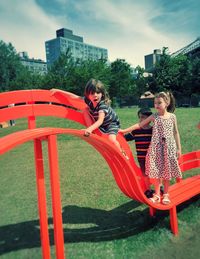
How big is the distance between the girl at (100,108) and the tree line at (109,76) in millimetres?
39254

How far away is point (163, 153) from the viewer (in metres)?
3.95

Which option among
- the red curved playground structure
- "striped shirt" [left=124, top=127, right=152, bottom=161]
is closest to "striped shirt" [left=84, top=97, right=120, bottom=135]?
the red curved playground structure

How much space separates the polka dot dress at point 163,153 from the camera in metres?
3.92

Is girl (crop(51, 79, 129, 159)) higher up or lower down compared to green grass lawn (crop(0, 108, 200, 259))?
higher up

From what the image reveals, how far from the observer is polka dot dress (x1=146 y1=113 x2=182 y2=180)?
3.92m

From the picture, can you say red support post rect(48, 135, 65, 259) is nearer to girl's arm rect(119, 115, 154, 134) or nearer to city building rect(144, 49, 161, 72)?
girl's arm rect(119, 115, 154, 134)

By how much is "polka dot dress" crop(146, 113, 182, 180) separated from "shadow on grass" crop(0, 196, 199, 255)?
831mm

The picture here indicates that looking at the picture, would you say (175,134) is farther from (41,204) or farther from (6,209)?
(6,209)

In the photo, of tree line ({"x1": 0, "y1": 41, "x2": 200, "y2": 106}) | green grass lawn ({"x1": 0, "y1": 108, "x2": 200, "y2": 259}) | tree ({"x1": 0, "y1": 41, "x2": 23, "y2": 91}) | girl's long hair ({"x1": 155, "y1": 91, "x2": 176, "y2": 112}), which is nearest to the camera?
green grass lawn ({"x1": 0, "y1": 108, "x2": 200, "y2": 259})

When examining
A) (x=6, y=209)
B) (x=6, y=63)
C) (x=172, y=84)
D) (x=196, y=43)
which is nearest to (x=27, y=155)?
(x=6, y=209)

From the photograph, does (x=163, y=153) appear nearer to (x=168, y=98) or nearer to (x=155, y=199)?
(x=155, y=199)

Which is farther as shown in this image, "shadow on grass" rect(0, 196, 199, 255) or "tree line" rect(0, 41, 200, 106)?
"tree line" rect(0, 41, 200, 106)

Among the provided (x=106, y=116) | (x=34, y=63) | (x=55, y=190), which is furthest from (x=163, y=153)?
(x=34, y=63)

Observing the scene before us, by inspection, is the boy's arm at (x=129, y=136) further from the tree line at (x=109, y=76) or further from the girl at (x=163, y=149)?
the tree line at (x=109, y=76)
